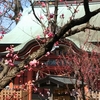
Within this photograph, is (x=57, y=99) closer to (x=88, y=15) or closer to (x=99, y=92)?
(x=99, y=92)

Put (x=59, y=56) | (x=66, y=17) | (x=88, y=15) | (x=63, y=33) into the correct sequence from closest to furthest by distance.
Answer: (x=88, y=15) → (x=63, y=33) → (x=59, y=56) → (x=66, y=17)

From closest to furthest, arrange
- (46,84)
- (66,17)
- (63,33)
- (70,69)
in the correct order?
1. (63,33)
2. (46,84)
3. (70,69)
4. (66,17)

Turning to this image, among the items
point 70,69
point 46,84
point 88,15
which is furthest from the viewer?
point 70,69

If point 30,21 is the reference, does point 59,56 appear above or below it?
below

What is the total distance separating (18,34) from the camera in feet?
59.5

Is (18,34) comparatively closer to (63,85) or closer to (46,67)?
(46,67)

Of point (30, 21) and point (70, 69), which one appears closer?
point (70, 69)

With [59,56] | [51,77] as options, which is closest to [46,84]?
[51,77]

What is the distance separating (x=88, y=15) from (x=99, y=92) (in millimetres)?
5080

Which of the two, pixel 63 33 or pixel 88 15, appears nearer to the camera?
pixel 88 15

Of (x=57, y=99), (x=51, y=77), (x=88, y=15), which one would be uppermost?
(x=88, y=15)

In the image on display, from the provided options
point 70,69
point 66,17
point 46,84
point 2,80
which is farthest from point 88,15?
point 66,17

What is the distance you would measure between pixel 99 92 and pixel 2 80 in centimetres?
477

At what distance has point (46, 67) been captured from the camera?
45.6 feet
